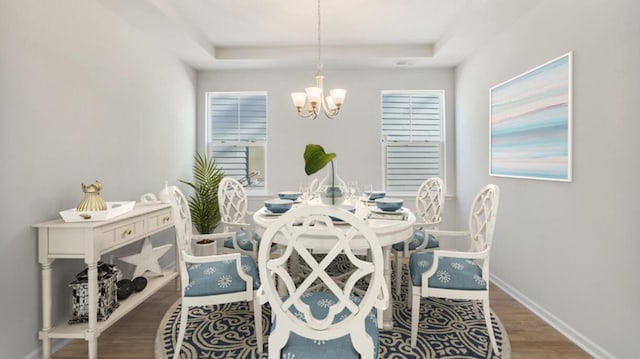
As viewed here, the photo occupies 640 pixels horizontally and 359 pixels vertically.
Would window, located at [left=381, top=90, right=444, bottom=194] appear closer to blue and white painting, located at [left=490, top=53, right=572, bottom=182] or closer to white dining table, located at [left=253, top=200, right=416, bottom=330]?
blue and white painting, located at [left=490, top=53, right=572, bottom=182]

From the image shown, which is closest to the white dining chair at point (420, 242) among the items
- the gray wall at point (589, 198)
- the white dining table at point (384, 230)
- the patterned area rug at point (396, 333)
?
the patterned area rug at point (396, 333)

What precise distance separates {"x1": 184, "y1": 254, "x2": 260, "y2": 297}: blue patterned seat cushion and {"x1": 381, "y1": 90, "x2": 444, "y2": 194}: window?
114 inches

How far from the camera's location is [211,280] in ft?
6.54

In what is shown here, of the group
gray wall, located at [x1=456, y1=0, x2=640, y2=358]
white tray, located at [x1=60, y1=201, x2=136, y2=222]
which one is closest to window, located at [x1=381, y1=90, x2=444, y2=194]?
gray wall, located at [x1=456, y1=0, x2=640, y2=358]

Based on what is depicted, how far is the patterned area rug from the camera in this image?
6.92 ft

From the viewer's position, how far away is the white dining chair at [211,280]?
195 cm

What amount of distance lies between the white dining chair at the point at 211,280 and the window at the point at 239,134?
246cm

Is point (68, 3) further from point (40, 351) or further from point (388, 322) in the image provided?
point (388, 322)

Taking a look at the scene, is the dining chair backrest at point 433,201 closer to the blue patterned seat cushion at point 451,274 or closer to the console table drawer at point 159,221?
the blue patterned seat cushion at point 451,274

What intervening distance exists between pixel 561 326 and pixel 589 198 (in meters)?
0.96

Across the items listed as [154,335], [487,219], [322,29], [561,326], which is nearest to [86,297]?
[154,335]

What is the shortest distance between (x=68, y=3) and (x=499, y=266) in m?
4.26

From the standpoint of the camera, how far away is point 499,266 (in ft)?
10.9

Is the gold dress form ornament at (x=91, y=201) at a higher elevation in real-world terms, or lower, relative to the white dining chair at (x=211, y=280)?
higher
